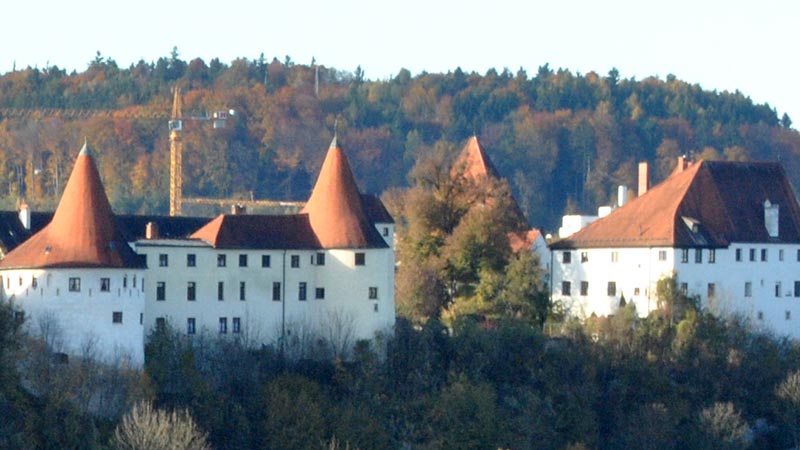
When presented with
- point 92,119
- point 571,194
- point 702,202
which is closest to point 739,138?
point 571,194

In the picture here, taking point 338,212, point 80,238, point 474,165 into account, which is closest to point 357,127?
point 474,165

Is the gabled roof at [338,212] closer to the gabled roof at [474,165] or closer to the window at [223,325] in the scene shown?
the window at [223,325]

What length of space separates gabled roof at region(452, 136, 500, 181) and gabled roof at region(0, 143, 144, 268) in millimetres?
17969

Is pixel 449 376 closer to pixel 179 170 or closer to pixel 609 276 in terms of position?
pixel 609 276

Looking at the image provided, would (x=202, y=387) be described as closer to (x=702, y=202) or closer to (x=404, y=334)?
(x=404, y=334)

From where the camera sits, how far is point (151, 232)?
247ft

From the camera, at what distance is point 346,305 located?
75750mm

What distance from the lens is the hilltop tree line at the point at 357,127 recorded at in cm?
13600

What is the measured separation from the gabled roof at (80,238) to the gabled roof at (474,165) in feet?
59.0

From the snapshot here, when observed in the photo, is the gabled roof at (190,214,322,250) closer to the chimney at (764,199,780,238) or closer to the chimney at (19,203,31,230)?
the chimney at (19,203,31,230)

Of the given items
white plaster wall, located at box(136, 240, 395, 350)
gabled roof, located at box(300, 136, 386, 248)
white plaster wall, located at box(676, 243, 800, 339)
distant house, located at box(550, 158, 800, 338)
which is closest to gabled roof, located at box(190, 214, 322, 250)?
white plaster wall, located at box(136, 240, 395, 350)

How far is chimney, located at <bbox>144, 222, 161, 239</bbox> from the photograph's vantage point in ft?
247

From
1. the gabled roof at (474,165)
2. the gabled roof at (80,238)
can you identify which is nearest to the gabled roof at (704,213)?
the gabled roof at (474,165)

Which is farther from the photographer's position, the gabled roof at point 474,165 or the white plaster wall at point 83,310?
the gabled roof at point 474,165
